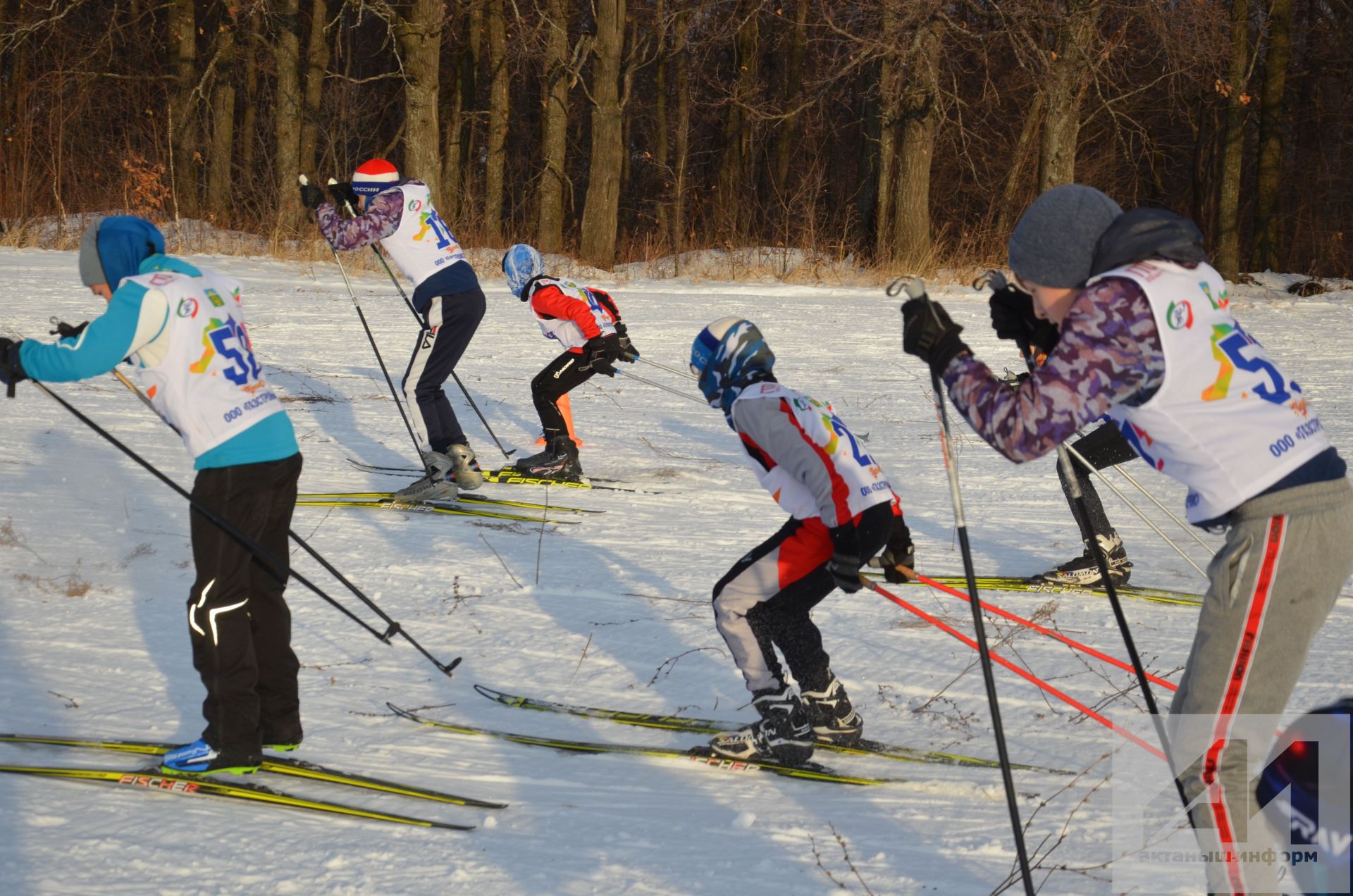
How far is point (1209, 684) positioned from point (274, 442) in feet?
8.85

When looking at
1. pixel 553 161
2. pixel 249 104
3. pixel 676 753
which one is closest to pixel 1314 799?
pixel 676 753

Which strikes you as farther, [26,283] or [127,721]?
[26,283]

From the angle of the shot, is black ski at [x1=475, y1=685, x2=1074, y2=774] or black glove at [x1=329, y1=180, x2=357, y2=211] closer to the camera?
black ski at [x1=475, y1=685, x2=1074, y2=774]

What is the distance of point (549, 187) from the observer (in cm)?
2230

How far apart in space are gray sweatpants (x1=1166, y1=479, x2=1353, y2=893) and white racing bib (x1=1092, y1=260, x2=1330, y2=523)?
0.07m

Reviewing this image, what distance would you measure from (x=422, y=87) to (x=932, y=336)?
16380mm

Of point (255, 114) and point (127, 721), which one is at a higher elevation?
point (255, 114)

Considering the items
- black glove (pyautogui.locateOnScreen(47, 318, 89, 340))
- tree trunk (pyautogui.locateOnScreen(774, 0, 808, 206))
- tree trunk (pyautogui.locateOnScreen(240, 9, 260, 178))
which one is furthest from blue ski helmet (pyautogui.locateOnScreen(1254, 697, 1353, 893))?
tree trunk (pyautogui.locateOnScreen(774, 0, 808, 206))

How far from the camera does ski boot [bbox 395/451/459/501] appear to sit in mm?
7316

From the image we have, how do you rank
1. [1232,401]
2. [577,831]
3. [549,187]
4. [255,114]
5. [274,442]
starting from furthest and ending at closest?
[255,114]
[549,187]
[274,442]
[577,831]
[1232,401]

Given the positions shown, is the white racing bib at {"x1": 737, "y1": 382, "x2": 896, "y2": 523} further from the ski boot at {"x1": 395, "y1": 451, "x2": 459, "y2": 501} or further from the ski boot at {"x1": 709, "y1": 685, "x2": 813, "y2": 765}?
the ski boot at {"x1": 395, "y1": 451, "x2": 459, "y2": 501}

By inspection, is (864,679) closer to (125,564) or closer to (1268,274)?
(125,564)

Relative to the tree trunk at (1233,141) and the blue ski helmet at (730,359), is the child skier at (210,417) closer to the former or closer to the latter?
the blue ski helmet at (730,359)

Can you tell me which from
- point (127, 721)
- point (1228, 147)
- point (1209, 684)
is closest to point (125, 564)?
point (127, 721)
